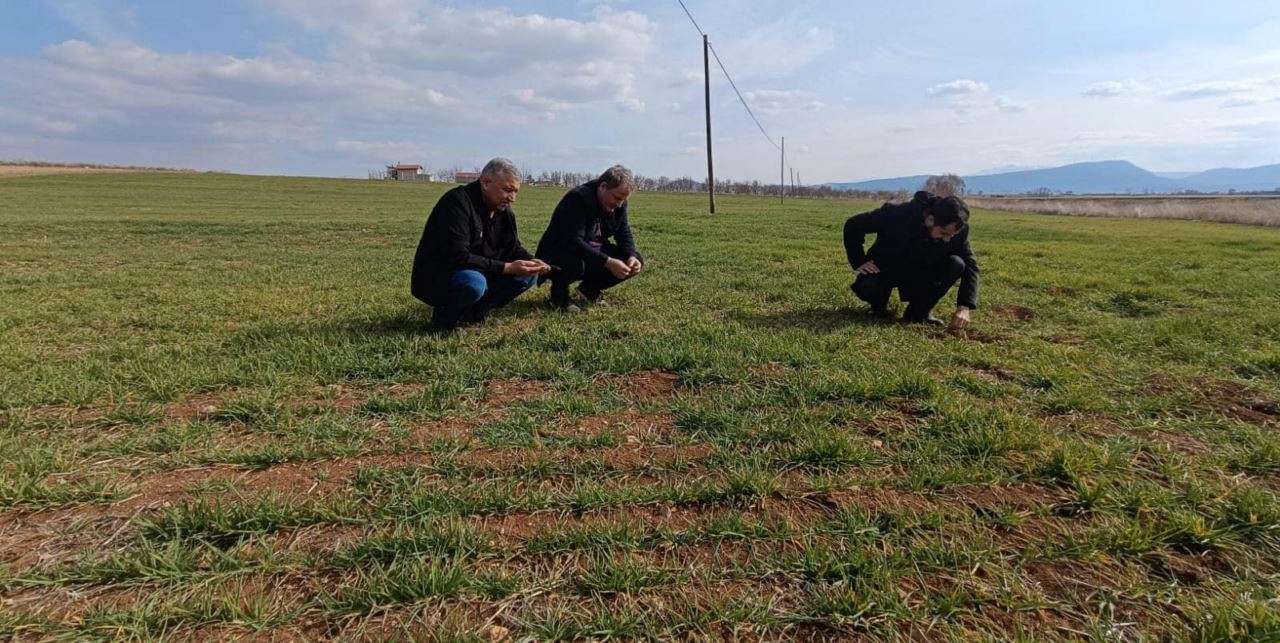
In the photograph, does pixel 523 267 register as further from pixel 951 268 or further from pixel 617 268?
pixel 951 268

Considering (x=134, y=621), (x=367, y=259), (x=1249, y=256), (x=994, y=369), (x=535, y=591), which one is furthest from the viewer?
(x=1249, y=256)

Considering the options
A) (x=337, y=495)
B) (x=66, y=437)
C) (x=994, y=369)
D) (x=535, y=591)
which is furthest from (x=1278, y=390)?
(x=66, y=437)

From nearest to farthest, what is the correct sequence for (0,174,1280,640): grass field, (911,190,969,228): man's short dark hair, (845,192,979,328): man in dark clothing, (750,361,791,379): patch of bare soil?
(0,174,1280,640): grass field, (750,361,791,379): patch of bare soil, (911,190,969,228): man's short dark hair, (845,192,979,328): man in dark clothing

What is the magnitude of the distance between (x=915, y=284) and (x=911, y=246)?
0.34 metres

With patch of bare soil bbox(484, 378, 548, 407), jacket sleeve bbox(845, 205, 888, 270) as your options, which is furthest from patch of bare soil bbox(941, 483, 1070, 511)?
jacket sleeve bbox(845, 205, 888, 270)

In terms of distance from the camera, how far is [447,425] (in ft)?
9.29

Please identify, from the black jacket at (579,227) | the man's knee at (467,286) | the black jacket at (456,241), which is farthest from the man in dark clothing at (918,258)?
the man's knee at (467,286)

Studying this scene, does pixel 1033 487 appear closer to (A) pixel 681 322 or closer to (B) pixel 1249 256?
(A) pixel 681 322

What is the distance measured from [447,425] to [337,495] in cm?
72

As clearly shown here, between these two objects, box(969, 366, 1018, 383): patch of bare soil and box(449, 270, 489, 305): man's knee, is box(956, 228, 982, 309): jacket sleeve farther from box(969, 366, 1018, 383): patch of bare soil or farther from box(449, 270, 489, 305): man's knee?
box(449, 270, 489, 305): man's knee

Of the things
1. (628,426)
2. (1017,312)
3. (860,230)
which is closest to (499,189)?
(628,426)

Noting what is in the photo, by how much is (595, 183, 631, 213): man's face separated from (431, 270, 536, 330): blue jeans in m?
0.90

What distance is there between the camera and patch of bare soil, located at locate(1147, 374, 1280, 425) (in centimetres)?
300

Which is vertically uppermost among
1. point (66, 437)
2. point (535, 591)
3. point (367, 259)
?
point (367, 259)
